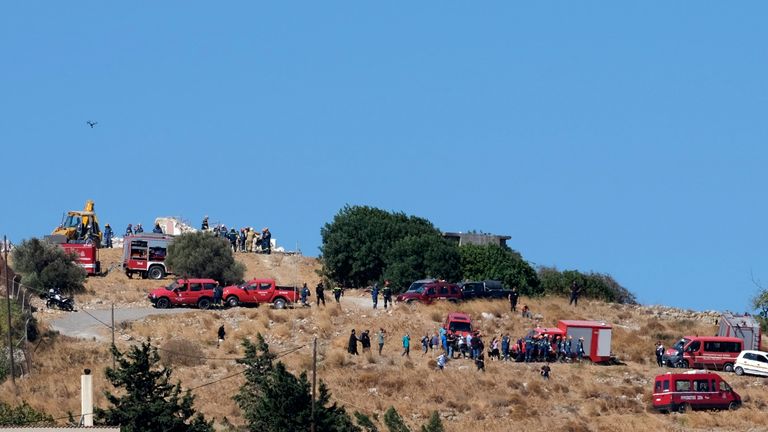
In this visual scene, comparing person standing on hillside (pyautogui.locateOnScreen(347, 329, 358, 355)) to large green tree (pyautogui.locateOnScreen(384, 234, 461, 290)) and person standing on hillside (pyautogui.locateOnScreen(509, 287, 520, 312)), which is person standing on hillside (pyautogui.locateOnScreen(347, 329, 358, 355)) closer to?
person standing on hillside (pyautogui.locateOnScreen(509, 287, 520, 312))

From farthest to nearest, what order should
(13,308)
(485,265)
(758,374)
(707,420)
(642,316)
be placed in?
(485,265), (642,316), (13,308), (758,374), (707,420)

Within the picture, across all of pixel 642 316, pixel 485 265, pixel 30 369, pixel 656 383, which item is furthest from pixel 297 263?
pixel 656 383

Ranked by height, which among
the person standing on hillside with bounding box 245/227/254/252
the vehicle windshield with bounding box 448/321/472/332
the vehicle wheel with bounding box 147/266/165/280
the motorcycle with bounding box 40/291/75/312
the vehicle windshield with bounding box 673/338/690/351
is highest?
the person standing on hillside with bounding box 245/227/254/252

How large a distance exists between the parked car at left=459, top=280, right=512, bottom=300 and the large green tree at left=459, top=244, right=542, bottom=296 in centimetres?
591

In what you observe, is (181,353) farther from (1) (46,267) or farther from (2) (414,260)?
(2) (414,260)

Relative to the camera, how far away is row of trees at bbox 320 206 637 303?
9862 centimetres

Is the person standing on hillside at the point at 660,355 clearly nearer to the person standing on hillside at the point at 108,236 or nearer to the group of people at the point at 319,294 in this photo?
the group of people at the point at 319,294

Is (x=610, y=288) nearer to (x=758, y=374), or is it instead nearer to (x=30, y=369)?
(x=758, y=374)

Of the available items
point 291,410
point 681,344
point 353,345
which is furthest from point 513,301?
point 291,410

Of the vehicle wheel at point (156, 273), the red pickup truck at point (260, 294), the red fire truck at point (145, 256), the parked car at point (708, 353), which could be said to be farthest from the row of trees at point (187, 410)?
the vehicle wheel at point (156, 273)

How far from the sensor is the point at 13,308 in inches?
3310

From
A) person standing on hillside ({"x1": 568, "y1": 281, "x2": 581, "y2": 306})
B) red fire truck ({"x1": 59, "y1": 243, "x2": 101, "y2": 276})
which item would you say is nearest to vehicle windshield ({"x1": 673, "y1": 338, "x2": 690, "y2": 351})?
person standing on hillside ({"x1": 568, "y1": 281, "x2": 581, "y2": 306})

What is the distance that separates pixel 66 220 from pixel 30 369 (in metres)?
30.5

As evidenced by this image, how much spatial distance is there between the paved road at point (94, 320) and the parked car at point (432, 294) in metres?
9.59
